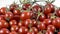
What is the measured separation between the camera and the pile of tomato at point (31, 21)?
2.95 ft

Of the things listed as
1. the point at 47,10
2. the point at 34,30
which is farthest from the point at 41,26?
the point at 47,10

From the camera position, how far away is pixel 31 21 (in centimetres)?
92

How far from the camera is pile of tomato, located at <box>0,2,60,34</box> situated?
2.95ft

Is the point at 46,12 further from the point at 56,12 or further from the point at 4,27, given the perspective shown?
the point at 4,27

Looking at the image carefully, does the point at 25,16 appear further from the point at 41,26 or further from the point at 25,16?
the point at 41,26

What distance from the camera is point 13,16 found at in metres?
1.01

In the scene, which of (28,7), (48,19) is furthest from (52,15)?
(28,7)

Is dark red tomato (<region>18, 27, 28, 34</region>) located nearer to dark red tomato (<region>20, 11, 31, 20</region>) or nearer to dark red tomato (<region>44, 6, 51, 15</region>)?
dark red tomato (<region>20, 11, 31, 20</region>)

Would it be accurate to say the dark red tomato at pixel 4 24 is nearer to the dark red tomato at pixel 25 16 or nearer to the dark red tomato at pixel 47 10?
the dark red tomato at pixel 25 16

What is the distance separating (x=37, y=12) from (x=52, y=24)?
129 mm

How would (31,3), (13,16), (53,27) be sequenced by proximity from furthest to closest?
(31,3), (13,16), (53,27)

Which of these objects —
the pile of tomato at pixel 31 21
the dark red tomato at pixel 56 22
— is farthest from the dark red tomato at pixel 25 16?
the dark red tomato at pixel 56 22

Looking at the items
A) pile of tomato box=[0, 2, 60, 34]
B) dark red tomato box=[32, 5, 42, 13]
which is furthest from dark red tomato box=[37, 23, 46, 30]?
dark red tomato box=[32, 5, 42, 13]

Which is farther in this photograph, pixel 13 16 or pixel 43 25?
pixel 13 16
